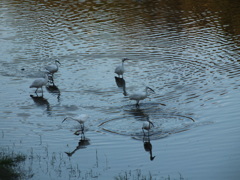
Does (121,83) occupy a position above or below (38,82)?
below

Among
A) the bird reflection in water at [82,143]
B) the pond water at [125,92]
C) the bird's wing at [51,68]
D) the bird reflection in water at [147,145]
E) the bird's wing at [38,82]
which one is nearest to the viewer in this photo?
the pond water at [125,92]

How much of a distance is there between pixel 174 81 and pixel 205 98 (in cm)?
271

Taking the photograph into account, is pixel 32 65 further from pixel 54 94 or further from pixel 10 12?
pixel 10 12

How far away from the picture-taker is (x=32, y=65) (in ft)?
87.1

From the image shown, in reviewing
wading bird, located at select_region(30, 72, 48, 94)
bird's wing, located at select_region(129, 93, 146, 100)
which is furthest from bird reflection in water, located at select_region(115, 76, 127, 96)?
wading bird, located at select_region(30, 72, 48, 94)

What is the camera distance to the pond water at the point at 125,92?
15.0 m

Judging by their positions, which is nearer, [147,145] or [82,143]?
[147,145]

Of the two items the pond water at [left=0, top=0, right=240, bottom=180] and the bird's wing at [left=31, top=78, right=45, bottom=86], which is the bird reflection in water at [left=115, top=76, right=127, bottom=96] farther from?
the bird's wing at [left=31, top=78, right=45, bottom=86]

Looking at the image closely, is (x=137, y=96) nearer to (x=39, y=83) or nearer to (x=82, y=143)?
(x=82, y=143)

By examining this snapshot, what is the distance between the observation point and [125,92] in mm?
21922

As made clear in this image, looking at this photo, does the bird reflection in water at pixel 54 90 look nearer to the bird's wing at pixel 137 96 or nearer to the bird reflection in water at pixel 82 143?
the bird's wing at pixel 137 96

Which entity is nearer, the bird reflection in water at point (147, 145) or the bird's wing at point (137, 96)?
the bird reflection in water at point (147, 145)

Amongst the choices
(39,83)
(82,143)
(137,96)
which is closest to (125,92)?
(137,96)

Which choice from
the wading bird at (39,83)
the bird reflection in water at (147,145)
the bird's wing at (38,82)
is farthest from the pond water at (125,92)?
the bird's wing at (38,82)
